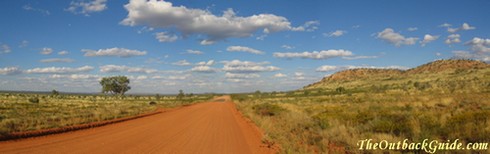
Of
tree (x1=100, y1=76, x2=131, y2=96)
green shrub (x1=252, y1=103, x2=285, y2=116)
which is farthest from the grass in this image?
tree (x1=100, y1=76, x2=131, y2=96)

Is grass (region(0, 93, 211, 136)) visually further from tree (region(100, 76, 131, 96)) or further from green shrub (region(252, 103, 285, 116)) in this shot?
tree (region(100, 76, 131, 96))

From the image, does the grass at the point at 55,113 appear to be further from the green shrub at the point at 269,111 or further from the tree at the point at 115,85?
the tree at the point at 115,85

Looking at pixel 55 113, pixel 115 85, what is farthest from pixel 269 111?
pixel 115 85

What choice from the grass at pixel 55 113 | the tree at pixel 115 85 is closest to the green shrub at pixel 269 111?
the grass at pixel 55 113

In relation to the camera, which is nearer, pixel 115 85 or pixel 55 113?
pixel 55 113

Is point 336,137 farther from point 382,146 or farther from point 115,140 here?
point 115,140

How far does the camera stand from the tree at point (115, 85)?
9936cm

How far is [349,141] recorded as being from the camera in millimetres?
10945

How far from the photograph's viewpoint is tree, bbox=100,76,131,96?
99.4 m

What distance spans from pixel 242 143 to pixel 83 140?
220 inches

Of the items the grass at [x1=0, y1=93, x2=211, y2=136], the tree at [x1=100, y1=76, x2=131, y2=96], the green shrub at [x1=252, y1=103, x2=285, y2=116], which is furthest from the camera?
the tree at [x1=100, y1=76, x2=131, y2=96]

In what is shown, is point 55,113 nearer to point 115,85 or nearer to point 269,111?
point 269,111

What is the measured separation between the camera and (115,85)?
101250mm

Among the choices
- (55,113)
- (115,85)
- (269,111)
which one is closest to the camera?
(269,111)
